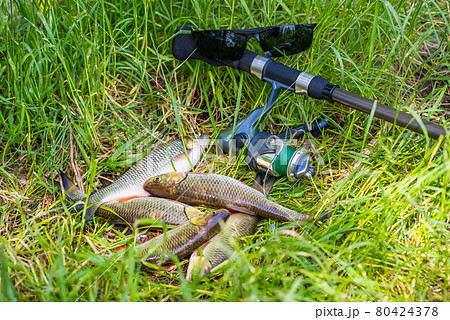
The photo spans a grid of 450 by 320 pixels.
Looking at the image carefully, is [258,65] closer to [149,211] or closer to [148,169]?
[148,169]

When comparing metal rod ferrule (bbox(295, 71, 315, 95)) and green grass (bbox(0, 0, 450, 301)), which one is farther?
metal rod ferrule (bbox(295, 71, 315, 95))

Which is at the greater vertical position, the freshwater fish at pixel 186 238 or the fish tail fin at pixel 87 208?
the fish tail fin at pixel 87 208

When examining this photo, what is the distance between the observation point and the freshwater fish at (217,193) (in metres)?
2.53

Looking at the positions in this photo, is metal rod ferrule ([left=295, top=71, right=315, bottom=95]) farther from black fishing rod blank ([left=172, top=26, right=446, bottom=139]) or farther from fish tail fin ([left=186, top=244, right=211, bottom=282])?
fish tail fin ([left=186, top=244, right=211, bottom=282])

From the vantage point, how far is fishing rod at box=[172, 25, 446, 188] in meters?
2.57

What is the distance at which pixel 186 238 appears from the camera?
7.77 ft

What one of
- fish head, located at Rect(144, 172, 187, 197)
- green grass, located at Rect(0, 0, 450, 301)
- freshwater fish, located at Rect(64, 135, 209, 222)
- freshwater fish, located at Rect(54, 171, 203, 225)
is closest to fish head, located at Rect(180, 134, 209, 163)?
freshwater fish, located at Rect(64, 135, 209, 222)

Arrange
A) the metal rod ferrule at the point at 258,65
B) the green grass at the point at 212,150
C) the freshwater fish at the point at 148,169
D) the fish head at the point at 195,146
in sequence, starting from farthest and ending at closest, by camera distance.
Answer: the fish head at the point at 195,146, the metal rod ferrule at the point at 258,65, the freshwater fish at the point at 148,169, the green grass at the point at 212,150

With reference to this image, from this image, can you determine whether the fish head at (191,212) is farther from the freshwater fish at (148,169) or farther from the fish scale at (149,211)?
the freshwater fish at (148,169)

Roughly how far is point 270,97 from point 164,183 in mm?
899

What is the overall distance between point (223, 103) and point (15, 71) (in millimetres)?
1449

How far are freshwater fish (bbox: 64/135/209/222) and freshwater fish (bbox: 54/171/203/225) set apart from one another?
2.3 inches

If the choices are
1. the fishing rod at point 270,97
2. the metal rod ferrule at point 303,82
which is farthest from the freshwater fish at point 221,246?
the metal rod ferrule at point 303,82

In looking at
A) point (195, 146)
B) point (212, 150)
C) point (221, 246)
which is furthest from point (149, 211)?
point (212, 150)
